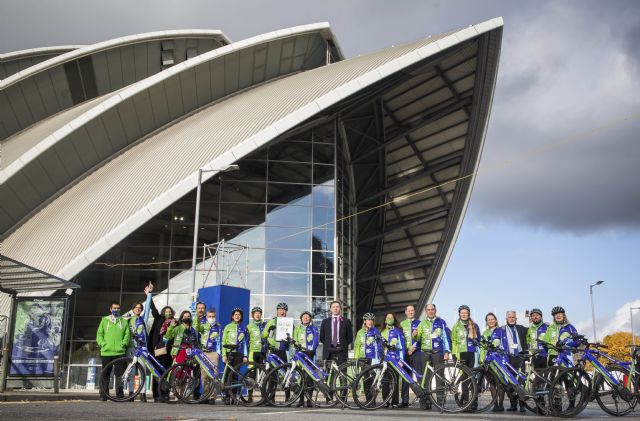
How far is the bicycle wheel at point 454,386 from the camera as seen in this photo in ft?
30.5

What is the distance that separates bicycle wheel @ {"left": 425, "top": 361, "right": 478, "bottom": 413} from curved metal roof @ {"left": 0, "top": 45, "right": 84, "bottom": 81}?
3405 cm

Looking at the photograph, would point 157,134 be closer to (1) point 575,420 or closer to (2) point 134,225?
(2) point 134,225

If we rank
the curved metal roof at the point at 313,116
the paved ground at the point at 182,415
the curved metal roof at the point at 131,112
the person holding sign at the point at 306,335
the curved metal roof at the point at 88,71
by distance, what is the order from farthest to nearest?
the curved metal roof at the point at 88,71, the curved metal roof at the point at 131,112, the curved metal roof at the point at 313,116, the person holding sign at the point at 306,335, the paved ground at the point at 182,415

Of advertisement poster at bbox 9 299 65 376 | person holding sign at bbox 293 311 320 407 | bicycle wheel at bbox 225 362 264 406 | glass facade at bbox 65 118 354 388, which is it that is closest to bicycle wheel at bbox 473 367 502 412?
person holding sign at bbox 293 311 320 407

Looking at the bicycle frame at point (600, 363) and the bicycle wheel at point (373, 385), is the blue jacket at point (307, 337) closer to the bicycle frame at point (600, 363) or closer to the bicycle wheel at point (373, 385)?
the bicycle wheel at point (373, 385)

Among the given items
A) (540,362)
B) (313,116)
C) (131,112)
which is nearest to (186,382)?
(540,362)

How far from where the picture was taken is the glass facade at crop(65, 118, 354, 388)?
2375 cm

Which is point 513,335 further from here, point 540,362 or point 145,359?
point 145,359

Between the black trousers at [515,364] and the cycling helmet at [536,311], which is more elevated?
the cycling helmet at [536,311]

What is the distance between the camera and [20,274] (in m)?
14.2

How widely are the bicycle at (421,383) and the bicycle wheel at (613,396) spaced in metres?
1.78

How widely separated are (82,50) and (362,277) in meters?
20.4

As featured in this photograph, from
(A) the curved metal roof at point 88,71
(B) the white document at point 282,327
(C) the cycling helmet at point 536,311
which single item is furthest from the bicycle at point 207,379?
(A) the curved metal roof at point 88,71

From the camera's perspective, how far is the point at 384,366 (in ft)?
33.2
